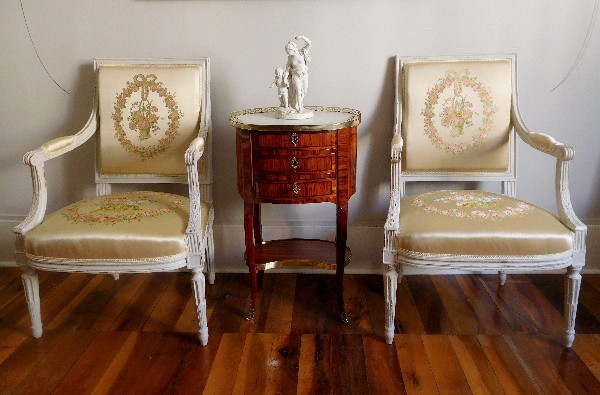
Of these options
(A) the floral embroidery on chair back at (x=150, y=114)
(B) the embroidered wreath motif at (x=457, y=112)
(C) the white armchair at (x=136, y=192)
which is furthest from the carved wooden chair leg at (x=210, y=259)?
(B) the embroidered wreath motif at (x=457, y=112)

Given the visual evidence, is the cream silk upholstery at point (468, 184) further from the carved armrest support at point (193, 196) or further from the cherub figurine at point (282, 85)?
the carved armrest support at point (193, 196)

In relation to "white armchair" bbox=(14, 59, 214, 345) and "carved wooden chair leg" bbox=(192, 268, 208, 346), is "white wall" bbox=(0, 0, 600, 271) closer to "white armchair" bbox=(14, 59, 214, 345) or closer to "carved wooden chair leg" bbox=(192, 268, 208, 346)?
"white armchair" bbox=(14, 59, 214, 345)

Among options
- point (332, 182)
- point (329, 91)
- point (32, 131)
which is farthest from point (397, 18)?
point (32, 131)

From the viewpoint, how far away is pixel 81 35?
260 centimetres

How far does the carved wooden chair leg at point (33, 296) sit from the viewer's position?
212 centimetres

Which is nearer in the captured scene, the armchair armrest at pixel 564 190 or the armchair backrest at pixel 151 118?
the armchair armrest at pixel 564 190

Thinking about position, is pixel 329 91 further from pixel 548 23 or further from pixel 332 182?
pixel 548 23

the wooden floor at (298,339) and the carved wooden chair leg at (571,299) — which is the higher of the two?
the carved wooden chair leg at (571,299)

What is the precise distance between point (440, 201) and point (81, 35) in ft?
5.49

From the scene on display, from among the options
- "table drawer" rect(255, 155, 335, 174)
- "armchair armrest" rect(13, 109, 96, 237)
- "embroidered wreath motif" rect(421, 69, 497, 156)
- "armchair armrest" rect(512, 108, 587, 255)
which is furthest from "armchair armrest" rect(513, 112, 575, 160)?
"armchair armrest" rect(13, 109, 96, 237)

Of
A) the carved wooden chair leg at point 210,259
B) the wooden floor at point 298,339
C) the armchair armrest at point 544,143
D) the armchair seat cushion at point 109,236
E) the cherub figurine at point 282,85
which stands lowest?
the wooden floor at point 298,339

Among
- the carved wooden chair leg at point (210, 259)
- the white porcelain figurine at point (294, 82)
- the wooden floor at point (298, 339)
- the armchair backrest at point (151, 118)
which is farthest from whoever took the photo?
the carved wooden chair leg at point (210, 259)

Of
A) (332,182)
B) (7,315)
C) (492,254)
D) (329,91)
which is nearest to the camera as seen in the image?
(492,254)

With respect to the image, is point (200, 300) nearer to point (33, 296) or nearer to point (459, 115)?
point (33, 296)
